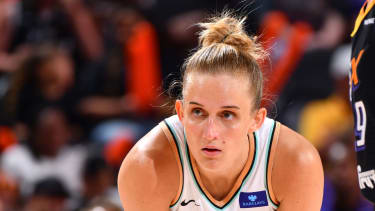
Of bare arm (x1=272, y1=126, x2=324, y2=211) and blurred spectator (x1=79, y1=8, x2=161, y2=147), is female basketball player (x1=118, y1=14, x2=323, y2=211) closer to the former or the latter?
A: bare arm (x1=272, y1=126, x2=324, y2=211)

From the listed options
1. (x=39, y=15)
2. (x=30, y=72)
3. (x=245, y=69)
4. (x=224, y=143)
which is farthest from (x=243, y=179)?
(x=39, y=15)

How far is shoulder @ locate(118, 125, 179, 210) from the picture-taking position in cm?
289

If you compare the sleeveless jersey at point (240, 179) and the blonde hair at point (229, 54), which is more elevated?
the blonde hair at point (229, 54)

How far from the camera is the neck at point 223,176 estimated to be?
2.98m

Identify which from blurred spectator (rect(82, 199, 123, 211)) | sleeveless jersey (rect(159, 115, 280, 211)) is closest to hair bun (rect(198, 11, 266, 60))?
sleeveless jersey (rect(159, 115, 280, 211))

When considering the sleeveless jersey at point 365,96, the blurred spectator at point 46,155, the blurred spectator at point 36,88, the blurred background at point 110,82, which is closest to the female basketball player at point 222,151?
the sleeveless jersey at point 365,96

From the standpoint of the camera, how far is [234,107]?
2713 millimetres

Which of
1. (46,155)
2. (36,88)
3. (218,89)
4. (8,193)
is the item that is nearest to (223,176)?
(218,89)

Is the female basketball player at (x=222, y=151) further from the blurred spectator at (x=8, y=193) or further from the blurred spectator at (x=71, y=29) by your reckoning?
the blurred spectator at (x=71, y=29)

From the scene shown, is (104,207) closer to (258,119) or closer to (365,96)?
(258,119)

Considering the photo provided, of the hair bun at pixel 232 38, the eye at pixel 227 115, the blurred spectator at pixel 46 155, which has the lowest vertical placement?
the eye at pixel 227 115

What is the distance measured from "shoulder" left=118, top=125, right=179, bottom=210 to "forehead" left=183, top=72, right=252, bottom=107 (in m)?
0.32

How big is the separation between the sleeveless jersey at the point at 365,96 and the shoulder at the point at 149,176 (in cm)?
78

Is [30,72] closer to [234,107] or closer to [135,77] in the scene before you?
[135,77]
